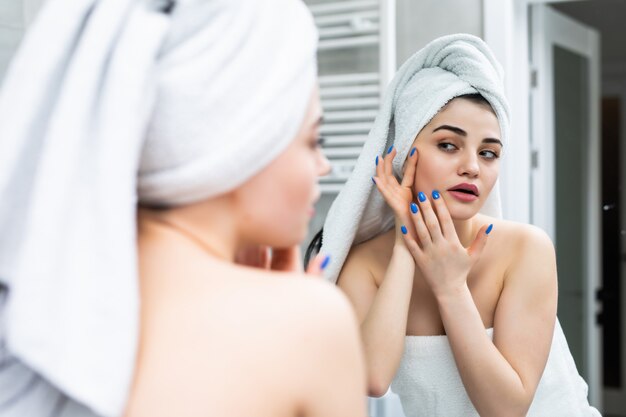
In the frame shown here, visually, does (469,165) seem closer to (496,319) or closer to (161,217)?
(496,319)

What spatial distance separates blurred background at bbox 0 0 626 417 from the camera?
2010mm

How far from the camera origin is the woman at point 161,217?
16.8 inches

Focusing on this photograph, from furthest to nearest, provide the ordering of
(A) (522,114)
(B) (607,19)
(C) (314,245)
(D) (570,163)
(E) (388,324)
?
(B) (607,19) < (D) (570,163) < (A) (522,114) < (C) (314,245) < (E) (388,324)

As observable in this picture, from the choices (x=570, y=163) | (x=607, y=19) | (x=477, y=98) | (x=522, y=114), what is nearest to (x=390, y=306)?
(x=477, y=98)

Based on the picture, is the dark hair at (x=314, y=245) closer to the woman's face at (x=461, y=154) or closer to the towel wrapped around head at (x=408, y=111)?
the towel wrapped around head at (x=408, y=111)

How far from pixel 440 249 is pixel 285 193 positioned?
1.83 ft

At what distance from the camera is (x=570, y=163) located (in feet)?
8.61

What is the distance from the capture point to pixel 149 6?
500 millimetres

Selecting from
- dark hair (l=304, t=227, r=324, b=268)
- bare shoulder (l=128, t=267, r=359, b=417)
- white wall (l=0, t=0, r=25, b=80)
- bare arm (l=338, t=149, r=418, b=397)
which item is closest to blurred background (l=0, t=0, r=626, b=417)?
white wall (l=0, t=0, r=25, b=80)

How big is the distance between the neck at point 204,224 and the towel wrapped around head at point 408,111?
23.8 inches

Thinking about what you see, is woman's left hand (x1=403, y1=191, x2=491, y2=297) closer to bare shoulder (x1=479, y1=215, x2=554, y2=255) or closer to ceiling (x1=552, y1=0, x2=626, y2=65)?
bare shoulder (x1=479, y1=215, x2=554, y2=255)

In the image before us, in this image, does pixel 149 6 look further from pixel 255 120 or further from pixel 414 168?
pixel 414 168

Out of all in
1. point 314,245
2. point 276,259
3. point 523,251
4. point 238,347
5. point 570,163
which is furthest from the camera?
point 570,163

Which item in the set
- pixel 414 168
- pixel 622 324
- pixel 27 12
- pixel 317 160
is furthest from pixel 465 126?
pixel 622 324
